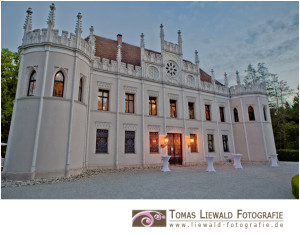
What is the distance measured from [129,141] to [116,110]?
2743mm

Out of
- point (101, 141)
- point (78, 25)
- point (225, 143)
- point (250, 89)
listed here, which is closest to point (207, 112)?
point (225, 143)

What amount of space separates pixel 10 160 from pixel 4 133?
40.2 feet

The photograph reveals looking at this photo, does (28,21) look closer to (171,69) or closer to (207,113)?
(171,69)

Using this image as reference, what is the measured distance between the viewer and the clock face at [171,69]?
17.1m

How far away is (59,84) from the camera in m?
10.3

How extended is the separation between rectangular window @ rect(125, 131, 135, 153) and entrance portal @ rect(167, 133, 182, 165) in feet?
12.1

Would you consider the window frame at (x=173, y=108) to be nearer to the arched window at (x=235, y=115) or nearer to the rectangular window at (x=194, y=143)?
the rectangular window at (x=194, y=143)

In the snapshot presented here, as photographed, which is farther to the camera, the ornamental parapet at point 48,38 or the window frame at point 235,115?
the window frame at point 235,115

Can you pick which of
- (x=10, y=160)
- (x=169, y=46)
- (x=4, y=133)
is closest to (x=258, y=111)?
(x=169, y=46)

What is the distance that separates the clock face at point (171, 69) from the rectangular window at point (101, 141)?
8617 mm

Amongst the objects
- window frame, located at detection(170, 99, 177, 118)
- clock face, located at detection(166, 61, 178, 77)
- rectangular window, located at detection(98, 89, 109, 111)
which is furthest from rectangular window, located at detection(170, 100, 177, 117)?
rectangular window, located at detection(98, 89, 109, 111)

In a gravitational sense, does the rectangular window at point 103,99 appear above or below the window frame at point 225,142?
above

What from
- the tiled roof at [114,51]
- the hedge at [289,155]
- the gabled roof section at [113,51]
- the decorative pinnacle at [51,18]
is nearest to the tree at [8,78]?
the tiled roof at [114,51]
